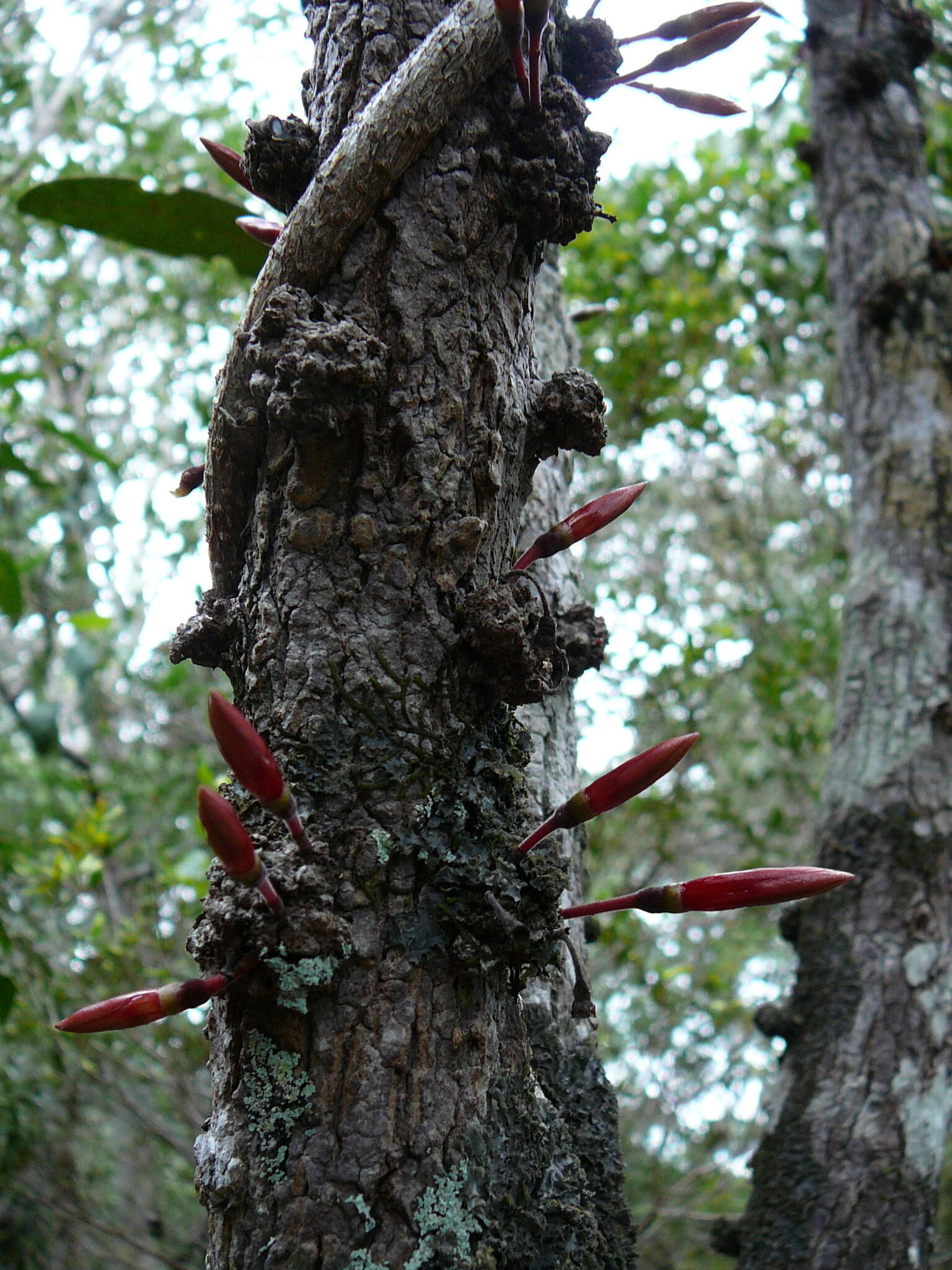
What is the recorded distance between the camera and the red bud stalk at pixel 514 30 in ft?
3.14

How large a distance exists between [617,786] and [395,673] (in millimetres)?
240

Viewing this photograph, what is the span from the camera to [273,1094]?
0.85 meters

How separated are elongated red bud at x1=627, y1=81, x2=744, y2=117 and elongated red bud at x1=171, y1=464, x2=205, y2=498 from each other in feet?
2.35

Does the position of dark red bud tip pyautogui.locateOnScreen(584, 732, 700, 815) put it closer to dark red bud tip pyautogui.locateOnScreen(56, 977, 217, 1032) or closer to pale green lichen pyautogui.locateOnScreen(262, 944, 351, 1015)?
pale green lichen pyautogui.locateOnScreen(262, 944, 351, 1015)

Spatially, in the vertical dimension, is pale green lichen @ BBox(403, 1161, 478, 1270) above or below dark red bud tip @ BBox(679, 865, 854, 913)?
below

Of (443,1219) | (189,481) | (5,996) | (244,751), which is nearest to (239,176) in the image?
(189,481)

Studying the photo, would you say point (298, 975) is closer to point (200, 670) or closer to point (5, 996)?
point (5, 996)

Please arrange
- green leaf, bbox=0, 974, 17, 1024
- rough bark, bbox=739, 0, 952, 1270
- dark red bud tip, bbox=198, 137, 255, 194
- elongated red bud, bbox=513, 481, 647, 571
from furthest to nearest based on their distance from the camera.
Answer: green leaf, bbox=0, 974, 17, 1024 → rough bark, bbox=739, 0, 952, 1270 → dark red bud tip, bbox=198, 137, 255, 194 → elongated red bud, bbox=513, 481, 647, 571

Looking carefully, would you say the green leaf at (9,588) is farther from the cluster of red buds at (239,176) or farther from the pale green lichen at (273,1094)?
the pale green lichen at (273,1094)

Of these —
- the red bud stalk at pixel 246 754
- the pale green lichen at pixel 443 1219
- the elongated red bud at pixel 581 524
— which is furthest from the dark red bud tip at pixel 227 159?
the pale green lichen at pixel 443 1219

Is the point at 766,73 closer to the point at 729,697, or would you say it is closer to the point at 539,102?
the point at 729,697

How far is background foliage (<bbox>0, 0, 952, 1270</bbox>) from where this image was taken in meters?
3.54

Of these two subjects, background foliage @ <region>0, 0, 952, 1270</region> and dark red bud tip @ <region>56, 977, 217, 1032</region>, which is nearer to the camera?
dark red bud tip @ <region>56, 977, 217, 1032</region>

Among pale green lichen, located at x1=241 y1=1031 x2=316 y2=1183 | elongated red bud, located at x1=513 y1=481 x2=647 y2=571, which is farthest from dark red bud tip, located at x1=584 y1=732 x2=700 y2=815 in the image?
pale green lichen, located at x1=241 y1=1031 x2=316 y2=1183
